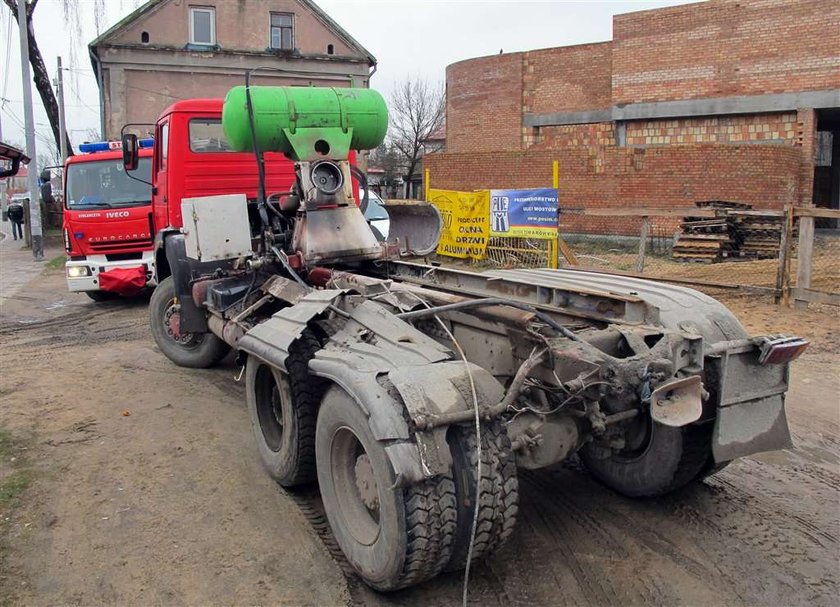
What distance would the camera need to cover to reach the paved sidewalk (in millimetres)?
14336

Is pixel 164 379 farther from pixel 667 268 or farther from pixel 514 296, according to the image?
pixel 667 268

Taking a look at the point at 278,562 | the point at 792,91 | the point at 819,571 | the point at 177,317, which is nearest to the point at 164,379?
the point at 177,317

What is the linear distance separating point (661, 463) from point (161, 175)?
242 inches

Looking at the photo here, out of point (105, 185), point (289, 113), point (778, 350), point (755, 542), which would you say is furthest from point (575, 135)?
point (778, 350)

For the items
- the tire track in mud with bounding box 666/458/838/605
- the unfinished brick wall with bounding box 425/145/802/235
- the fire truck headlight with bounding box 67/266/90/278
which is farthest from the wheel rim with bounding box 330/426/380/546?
the unfinished brick wall with bounding box 425/145/802/235

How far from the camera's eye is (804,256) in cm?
934

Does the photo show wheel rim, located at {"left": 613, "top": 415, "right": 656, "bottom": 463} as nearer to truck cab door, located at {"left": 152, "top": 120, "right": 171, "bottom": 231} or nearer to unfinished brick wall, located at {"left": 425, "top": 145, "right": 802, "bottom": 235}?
truck cab door, located at {"left": 152, "top": 120, "right": 171, "bottom": 231}

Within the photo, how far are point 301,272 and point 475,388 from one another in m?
2.72

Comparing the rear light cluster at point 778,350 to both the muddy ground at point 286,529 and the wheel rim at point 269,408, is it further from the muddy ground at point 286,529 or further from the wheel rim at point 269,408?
the wheel rim at point 269,408

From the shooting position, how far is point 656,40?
21.0 meters

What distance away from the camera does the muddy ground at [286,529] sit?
330 centimetres

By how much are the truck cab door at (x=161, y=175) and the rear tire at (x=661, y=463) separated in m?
5.38

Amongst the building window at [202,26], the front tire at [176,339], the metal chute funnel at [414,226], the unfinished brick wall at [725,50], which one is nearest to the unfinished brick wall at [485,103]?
the unfinished brick wall at [725,50]

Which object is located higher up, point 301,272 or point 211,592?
point 301,272
